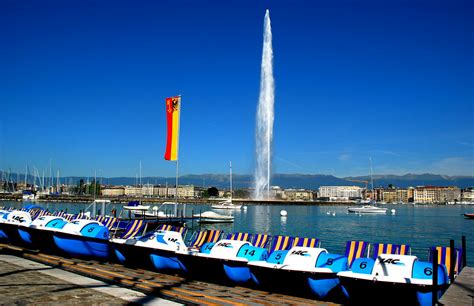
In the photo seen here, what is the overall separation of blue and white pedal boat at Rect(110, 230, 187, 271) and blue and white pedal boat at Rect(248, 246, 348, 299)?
3.40 meters

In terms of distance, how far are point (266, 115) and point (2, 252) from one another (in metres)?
94.1

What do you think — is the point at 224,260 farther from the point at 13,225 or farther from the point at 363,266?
the point at 13,225

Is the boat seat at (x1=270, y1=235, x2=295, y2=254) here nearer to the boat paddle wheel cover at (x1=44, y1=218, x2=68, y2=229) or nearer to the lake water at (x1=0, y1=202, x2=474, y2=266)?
the boat paddle wheel cover at (x1=44, y1=218, x2=68, y2=229)

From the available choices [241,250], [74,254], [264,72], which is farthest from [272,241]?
[264,72]

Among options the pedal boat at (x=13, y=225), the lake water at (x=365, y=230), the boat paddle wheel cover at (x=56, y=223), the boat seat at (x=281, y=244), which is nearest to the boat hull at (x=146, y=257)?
the boat paddle wheel cover at (x=56, y=223)

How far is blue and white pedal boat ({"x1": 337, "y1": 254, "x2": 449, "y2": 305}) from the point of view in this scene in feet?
36.9

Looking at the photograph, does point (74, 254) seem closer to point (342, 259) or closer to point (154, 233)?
point (154, 233)

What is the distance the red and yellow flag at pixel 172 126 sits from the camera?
891 inches

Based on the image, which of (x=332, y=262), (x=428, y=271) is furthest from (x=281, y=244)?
(x=428, y=271)

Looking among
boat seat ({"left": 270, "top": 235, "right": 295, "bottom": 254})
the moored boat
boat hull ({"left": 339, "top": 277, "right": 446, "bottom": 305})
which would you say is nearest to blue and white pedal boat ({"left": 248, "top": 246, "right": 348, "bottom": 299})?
boat hull ({"left": 339, "top": 277, "right": 446, "bottom": 305})

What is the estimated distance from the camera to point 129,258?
1709 cm

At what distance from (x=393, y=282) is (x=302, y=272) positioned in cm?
245

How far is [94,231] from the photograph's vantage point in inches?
715

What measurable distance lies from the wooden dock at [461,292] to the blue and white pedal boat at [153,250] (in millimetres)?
8750
